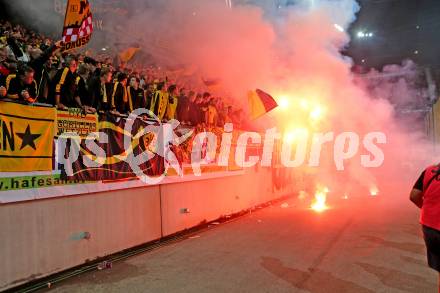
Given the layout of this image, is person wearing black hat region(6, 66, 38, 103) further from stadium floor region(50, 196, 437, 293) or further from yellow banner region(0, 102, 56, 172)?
stadium floor region(50, 196, 437, 293)

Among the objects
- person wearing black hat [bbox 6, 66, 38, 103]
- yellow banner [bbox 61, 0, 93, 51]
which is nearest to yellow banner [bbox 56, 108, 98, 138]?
person wearing black hat [bbox 6, 66, 38, 103]

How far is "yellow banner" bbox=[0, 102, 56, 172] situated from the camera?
16.7ft

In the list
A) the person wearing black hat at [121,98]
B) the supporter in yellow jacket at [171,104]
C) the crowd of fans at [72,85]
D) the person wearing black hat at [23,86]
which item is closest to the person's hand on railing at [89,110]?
the crowd of fans at [72,85]

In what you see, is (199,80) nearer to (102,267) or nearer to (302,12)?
(302,12)

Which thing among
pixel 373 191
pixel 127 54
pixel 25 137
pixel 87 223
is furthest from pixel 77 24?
pixel 373 191

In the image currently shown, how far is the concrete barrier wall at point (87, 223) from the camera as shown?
5078 millimetres

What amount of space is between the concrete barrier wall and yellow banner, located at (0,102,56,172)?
57 centimetres

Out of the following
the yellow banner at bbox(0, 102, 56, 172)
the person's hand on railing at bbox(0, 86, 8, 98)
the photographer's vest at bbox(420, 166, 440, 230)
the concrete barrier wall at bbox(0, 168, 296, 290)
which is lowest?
the concrete barrier wall at bbox(0, 168, 296, 290)

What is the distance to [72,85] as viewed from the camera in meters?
6.32

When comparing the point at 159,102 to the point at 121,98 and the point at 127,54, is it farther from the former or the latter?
the point at 127,54

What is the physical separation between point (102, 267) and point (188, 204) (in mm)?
3441

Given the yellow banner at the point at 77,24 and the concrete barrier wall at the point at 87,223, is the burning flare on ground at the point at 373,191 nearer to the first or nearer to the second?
the concrete barrier wall at the point at 87,223

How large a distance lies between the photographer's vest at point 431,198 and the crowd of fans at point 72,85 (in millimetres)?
5218

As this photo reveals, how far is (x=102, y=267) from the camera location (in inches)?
239
